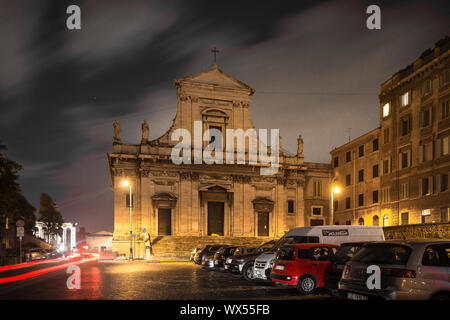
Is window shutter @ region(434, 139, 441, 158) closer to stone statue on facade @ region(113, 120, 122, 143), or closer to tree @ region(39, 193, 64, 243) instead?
stone statue on facade @ region(113, 120, 122, 143)

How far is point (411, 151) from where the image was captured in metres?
37.5

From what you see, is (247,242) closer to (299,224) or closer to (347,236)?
(299,224)

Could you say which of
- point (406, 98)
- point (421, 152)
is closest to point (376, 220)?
point (421, 152)

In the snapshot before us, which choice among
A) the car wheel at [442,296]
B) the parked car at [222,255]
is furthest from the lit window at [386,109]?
the car wheel at [442,296]

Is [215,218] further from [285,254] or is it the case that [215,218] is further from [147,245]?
[285,254]

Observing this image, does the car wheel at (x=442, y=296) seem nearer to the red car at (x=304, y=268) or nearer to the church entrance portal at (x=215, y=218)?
the red car at (x=304, y=268)

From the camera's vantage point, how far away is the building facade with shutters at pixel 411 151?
3341cm

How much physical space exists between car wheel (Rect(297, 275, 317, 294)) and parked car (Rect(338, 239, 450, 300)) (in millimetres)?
4024

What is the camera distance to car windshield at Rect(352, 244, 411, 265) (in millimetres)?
8781

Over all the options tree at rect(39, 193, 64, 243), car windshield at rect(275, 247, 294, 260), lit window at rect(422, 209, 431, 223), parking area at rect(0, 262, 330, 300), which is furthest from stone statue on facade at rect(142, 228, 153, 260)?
tree at rect(39, 193, 64, 243)

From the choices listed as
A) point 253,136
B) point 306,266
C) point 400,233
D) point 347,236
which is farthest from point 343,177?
point 306,266

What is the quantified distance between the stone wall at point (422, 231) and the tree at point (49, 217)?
306ft

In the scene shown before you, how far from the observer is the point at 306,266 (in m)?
13.4
